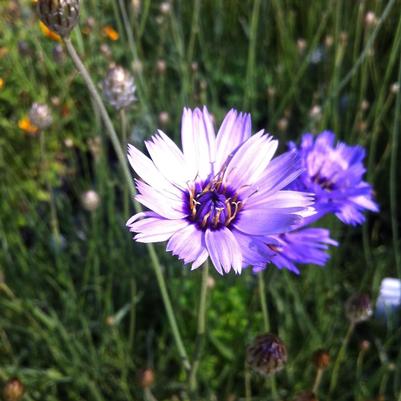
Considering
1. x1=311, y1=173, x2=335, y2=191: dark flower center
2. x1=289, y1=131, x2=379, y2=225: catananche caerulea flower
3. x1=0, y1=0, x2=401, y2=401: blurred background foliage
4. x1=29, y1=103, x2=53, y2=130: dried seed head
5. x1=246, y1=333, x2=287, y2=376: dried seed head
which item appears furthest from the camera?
x1=0, y1=0, x2=401, y2=401: blurred background foliage

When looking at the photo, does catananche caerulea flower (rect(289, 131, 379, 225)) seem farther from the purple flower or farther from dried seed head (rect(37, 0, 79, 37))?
dried seed head (rect(37, 0, 79, 37))

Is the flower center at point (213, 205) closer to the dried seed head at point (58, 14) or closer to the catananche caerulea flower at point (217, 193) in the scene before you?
the catananche caerulea flower at point (217, 193)

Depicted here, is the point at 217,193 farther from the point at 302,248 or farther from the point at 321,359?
the point at 321,359

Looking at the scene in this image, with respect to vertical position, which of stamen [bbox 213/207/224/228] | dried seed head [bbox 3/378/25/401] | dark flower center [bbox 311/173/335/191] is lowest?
dried seed head [bbox 3/378/25/401]

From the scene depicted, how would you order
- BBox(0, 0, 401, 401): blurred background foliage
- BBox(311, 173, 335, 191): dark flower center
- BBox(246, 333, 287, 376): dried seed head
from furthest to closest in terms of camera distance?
BBox(0, 0, 401, 401): blurred background foliage
BBox(311, 173, 335, 191): dark flower center
BBox(246, 333, 287, 376): dried seed head

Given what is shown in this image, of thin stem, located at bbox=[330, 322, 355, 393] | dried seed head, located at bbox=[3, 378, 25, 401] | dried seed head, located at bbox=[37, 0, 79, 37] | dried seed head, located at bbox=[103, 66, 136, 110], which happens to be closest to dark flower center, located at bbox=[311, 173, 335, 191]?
thin stem, located at bbox=[330, 322, 355, 393]

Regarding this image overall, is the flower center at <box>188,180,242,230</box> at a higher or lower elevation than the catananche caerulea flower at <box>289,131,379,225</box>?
lower

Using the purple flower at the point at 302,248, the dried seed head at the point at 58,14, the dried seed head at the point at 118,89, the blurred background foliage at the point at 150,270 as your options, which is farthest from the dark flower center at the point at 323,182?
the dried seed head at the point at 58,14
